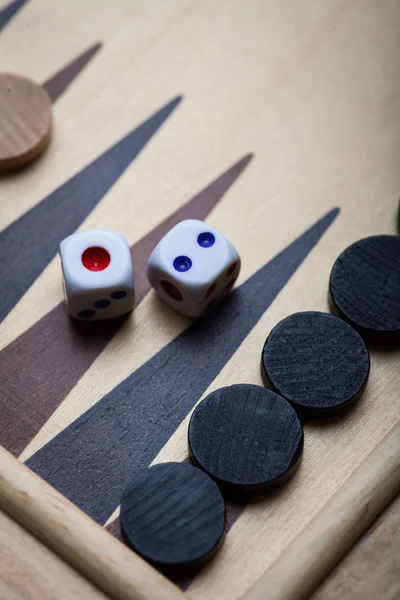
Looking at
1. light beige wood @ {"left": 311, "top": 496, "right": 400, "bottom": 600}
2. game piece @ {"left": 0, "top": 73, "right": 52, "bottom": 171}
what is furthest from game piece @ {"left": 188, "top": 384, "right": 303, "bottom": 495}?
game piece @ {"left": 0, "top": 73, "right": 52, "bottom": 171}

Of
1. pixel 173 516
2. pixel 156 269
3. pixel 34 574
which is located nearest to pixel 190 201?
pixel 156 269

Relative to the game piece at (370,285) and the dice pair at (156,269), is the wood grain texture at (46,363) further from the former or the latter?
the game piece at (370,285)

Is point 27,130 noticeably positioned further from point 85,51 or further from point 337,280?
point 337,280

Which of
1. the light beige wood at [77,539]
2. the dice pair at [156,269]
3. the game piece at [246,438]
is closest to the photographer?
the light beige wood at [77,539]

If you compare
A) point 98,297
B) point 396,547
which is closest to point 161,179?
point 98,297

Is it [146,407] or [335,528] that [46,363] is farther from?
[335,528]

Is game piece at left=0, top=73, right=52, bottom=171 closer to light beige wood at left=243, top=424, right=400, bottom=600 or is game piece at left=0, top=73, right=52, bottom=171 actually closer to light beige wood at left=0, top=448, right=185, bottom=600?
light beige wood at left=0, top=448, right=185, bottom=600

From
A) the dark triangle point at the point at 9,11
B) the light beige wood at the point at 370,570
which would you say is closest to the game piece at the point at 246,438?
the light beige wood at the point at 370,570
